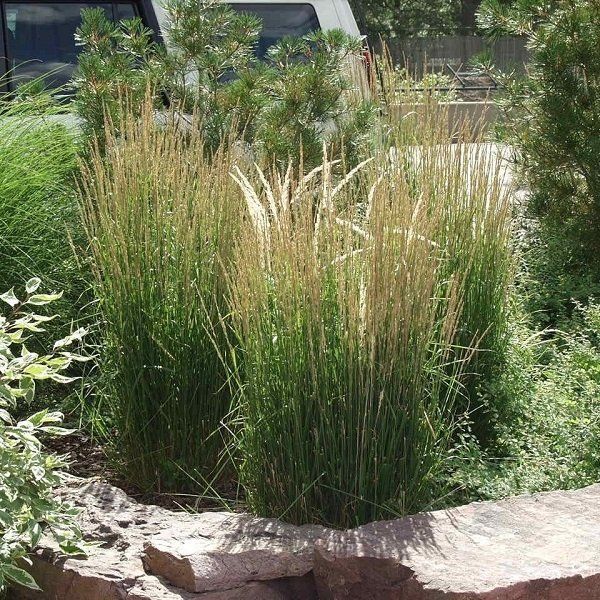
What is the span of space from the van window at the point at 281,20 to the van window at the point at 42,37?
1.20m

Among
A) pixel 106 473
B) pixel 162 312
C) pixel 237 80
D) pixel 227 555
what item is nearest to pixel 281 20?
pixel 237 80

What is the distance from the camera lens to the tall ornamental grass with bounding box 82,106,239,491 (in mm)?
3871

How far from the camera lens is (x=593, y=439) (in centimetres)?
397

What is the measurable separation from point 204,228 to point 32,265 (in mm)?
1032

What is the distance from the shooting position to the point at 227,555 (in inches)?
122

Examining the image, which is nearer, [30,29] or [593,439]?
[593,439]

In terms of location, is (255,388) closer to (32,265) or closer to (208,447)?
(208,447)

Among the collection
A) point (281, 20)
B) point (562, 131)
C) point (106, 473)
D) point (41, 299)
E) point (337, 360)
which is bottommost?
point (106, 473)

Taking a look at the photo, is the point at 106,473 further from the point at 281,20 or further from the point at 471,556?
the point at 281,20

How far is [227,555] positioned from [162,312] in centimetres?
110

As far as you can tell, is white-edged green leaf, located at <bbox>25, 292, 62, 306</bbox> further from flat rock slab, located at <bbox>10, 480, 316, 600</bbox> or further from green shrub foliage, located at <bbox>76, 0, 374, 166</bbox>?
green shrub foliage, located at <bbox>76, 0, 374, 166</bbox>

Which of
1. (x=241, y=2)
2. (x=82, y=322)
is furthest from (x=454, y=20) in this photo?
(x=82, y=322)

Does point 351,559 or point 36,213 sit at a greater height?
point 36,213

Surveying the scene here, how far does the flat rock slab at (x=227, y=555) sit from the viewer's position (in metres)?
3.06
